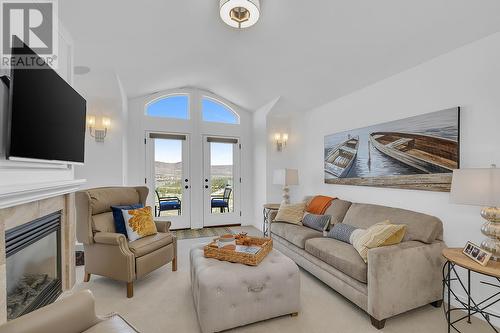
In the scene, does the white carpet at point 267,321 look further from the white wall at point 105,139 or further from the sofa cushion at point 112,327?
the white wall at point 105,139

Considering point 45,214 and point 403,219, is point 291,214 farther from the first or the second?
point 45,214

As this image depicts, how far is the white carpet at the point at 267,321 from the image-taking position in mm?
1923

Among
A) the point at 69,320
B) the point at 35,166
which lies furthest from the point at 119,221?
the point at 69,320

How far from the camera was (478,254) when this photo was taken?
174cm

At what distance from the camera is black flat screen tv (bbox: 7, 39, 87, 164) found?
1.40m

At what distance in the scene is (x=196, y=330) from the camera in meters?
1.89

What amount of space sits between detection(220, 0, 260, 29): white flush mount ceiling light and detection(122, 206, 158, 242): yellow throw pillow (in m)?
Result: 2.27

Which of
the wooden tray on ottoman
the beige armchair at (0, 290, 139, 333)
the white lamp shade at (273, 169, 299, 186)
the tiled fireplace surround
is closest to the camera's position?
the beige armchair at (0, 290, 139, 333)

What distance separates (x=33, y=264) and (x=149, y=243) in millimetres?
951

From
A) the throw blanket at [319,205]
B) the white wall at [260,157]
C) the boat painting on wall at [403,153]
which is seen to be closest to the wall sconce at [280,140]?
the white wall at [260,157]

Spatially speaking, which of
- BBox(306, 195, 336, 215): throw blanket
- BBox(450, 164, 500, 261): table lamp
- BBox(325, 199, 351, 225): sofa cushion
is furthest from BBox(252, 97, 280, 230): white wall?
BBox(450, 164, 500, 261): table lamp

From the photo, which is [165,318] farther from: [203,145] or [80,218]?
[203,145]

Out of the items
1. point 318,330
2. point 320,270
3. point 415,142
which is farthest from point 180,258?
point 415,142

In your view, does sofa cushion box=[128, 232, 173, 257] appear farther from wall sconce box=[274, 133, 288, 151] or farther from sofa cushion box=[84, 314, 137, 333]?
wall sconce box=[274, 133, 288, 151]
